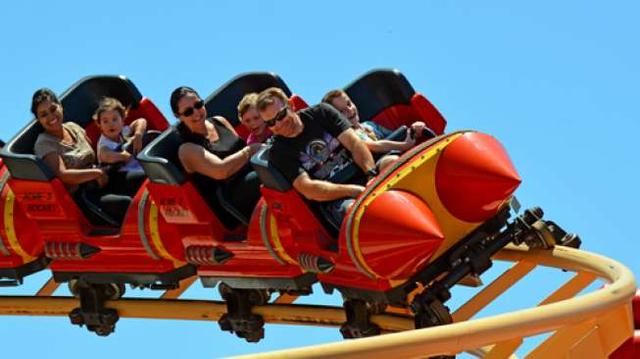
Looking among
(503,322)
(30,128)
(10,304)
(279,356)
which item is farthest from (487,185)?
(10,304)

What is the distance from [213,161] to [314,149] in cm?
74

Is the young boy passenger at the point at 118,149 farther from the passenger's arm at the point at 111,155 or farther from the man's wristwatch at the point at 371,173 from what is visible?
the man's wristwatch at the point at 371,173

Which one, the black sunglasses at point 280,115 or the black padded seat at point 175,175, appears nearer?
the black sunglasses at point 280,115

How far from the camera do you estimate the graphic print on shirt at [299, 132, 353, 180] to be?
7680mm

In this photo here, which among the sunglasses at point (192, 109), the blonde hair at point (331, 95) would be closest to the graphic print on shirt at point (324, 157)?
the blonde hair at point (331, 95)

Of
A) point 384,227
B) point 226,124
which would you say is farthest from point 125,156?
point 384,227

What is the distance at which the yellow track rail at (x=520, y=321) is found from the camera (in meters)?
5.73

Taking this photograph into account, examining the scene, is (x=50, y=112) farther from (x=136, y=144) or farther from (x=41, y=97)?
(x=136, y=144)

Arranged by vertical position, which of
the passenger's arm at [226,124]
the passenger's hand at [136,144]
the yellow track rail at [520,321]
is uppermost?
the passenger's hand at [136,144]

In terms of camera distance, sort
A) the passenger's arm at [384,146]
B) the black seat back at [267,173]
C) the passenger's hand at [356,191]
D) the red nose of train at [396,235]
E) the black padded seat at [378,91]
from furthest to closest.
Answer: the black padded seat at [378,91], the passenger's arm at [384,146], the black seat back at [267,173], the passenger's hand at [356,191], the red nose of train at [396,235]

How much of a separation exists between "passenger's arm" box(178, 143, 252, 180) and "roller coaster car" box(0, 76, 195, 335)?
0.43 metres

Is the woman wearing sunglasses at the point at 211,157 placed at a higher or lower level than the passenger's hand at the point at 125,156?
lower

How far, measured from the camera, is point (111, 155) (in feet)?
29.3

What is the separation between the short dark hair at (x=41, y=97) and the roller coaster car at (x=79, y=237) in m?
0.10
